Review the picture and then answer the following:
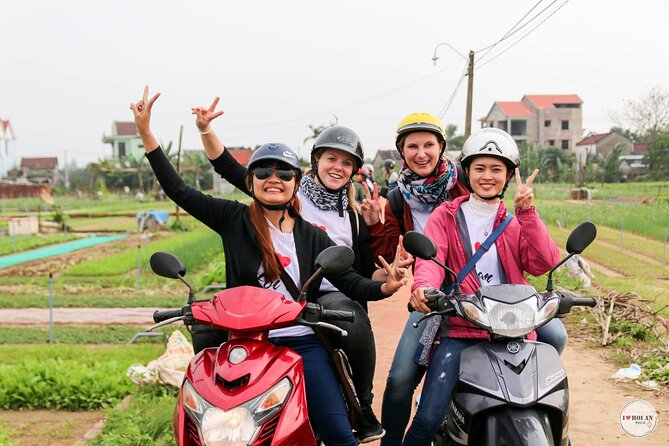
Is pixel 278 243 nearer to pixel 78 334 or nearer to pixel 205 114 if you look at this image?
pixel 205 114

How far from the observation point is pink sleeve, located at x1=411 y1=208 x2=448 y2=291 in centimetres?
296

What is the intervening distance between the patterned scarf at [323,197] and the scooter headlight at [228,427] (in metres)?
1.61

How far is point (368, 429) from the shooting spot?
10.6 ft

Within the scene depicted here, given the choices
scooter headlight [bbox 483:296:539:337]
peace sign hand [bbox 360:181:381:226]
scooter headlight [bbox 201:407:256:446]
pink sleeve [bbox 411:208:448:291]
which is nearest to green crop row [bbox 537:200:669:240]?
peace sign hand [bbox 360:181:381:226]

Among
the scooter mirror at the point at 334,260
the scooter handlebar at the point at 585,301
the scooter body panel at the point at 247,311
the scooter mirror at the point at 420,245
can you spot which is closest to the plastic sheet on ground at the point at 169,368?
the scooter body panel at the point at 247,311

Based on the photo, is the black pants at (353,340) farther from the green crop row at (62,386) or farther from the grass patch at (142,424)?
the green crop row at (62,386)

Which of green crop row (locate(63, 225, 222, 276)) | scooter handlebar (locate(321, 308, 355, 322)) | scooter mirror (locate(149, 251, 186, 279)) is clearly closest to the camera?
scooter handlebar (locate(321, 308, 355, 322))

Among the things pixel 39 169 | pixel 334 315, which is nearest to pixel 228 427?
pixel 334 315

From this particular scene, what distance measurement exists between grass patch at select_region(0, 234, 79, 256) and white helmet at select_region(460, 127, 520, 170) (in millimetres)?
20019

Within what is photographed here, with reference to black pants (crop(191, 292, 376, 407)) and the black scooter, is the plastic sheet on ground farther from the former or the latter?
the black scooter

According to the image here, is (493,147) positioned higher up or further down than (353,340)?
higher up

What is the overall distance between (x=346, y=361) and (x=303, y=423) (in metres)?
0.66

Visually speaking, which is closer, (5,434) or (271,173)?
(271,173)

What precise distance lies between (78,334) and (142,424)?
4941 mm
